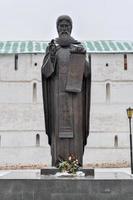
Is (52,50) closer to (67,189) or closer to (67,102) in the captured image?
(67,102)

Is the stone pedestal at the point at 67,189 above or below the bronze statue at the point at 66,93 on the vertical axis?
below

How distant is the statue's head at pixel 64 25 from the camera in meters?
6.73

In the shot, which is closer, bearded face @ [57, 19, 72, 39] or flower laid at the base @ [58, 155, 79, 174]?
flower laid at the base @ [58, 155, 79, 174]

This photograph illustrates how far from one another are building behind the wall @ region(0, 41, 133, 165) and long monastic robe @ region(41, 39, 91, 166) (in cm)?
2572

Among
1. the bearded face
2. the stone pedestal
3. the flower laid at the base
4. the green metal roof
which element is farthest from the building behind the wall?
the stone pedestal

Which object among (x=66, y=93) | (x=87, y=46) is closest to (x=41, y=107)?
(x=87, y=46)

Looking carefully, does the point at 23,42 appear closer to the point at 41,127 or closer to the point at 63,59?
the point at 41,127

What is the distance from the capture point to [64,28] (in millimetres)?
6758

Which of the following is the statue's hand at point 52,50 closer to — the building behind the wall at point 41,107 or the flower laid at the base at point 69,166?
the flower laid at the base at point 69,166

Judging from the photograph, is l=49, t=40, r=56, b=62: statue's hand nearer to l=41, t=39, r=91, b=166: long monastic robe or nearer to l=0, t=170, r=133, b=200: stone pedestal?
l=41, t=39, r=91, b=166: long monastic robe

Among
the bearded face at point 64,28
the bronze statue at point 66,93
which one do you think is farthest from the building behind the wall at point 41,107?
the bearded face at point 64,28

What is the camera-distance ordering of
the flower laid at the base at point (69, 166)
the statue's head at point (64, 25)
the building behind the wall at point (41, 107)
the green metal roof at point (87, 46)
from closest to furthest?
the flower laid at the base at point (69, 166) < the statue's head at point (64, 25) < the building behind the wall at point (41, 107) < the green metal roof at point (87, 46)

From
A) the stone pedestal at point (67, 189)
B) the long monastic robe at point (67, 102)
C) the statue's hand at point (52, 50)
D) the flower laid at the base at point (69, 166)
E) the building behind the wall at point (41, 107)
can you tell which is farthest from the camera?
the building behind the wall at point (41, 107)

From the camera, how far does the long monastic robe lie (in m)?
6.46
